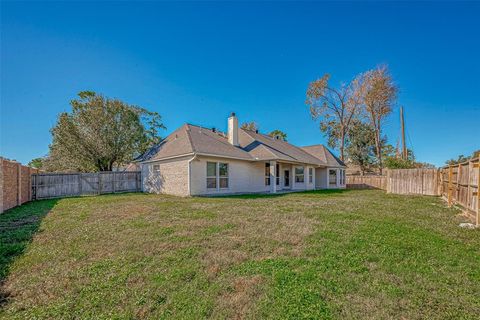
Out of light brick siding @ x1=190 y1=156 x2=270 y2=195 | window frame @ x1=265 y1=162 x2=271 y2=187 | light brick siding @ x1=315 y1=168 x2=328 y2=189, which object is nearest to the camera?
light brick siding @ x1=190 y1=156 x2=270 y2=195

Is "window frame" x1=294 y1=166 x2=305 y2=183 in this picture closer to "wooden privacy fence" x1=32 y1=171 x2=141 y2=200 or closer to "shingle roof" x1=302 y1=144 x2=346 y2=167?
"shingle roof" x1=302 y1=144 x2=346 y2=167

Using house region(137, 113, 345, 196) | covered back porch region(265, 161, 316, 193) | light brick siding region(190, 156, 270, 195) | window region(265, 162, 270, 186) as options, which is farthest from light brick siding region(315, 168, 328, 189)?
light brick siding region(190, 156, 270, 195)

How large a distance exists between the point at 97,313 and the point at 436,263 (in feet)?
15.4

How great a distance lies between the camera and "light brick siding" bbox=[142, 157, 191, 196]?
43.7ft

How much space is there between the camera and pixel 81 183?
15.2 m

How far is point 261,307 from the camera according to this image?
246cm

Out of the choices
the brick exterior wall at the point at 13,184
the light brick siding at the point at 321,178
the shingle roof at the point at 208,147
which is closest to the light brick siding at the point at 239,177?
the shingle roof at the point at 208,147

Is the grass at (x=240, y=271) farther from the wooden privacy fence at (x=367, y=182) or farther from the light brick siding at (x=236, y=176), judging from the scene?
the wooden privacy fence at (x=367, y=182)

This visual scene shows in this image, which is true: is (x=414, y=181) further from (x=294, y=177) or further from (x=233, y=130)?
(x=233, y=130)

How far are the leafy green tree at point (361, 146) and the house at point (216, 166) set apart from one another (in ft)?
41.8

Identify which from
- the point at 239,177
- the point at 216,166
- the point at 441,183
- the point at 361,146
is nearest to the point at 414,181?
the point at 441,183

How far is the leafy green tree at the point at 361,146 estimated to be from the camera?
94.4 feet

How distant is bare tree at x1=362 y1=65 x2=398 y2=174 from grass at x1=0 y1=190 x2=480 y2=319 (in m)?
22.9

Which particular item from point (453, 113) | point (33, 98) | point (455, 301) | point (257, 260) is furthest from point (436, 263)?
point (453, 113)
